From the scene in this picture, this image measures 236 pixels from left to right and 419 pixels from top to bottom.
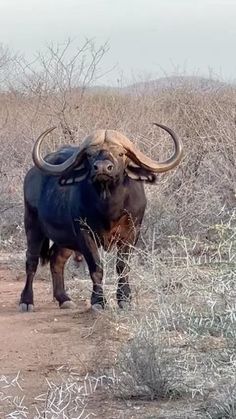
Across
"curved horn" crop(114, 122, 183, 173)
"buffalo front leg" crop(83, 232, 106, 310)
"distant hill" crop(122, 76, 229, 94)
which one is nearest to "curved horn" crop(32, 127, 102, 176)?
"curved horn" crop(114, 122, 183, 173)

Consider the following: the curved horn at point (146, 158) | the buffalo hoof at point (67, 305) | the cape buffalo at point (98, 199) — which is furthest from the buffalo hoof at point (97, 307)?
the curved horn at point (146, 158)

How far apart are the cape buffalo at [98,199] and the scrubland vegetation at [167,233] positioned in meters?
0.24

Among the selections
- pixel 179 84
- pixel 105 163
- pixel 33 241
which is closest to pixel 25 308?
pixel 33 241

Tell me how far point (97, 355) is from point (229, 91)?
480 inches

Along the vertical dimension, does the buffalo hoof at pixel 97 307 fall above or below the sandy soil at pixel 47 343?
above

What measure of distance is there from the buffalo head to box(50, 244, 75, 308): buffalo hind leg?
1241 mm

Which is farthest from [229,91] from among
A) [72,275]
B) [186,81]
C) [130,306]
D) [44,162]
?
[130,306]

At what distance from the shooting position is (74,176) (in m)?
11.6

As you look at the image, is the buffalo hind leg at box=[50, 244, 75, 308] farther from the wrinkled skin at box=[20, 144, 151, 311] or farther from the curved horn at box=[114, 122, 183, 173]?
the curved horn at box=[114, 122, 183, 173]

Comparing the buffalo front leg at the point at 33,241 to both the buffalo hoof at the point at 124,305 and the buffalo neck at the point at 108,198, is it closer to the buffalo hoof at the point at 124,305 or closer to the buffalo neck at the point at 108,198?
the buffalo neck at the point at 108,198

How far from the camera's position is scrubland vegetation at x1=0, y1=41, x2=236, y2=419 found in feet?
24.1

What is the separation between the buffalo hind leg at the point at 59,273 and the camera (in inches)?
484

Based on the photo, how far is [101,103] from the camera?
2117 cm

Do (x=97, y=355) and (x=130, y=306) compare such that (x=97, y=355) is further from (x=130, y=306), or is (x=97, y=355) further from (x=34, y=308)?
(x=34, y=308)
